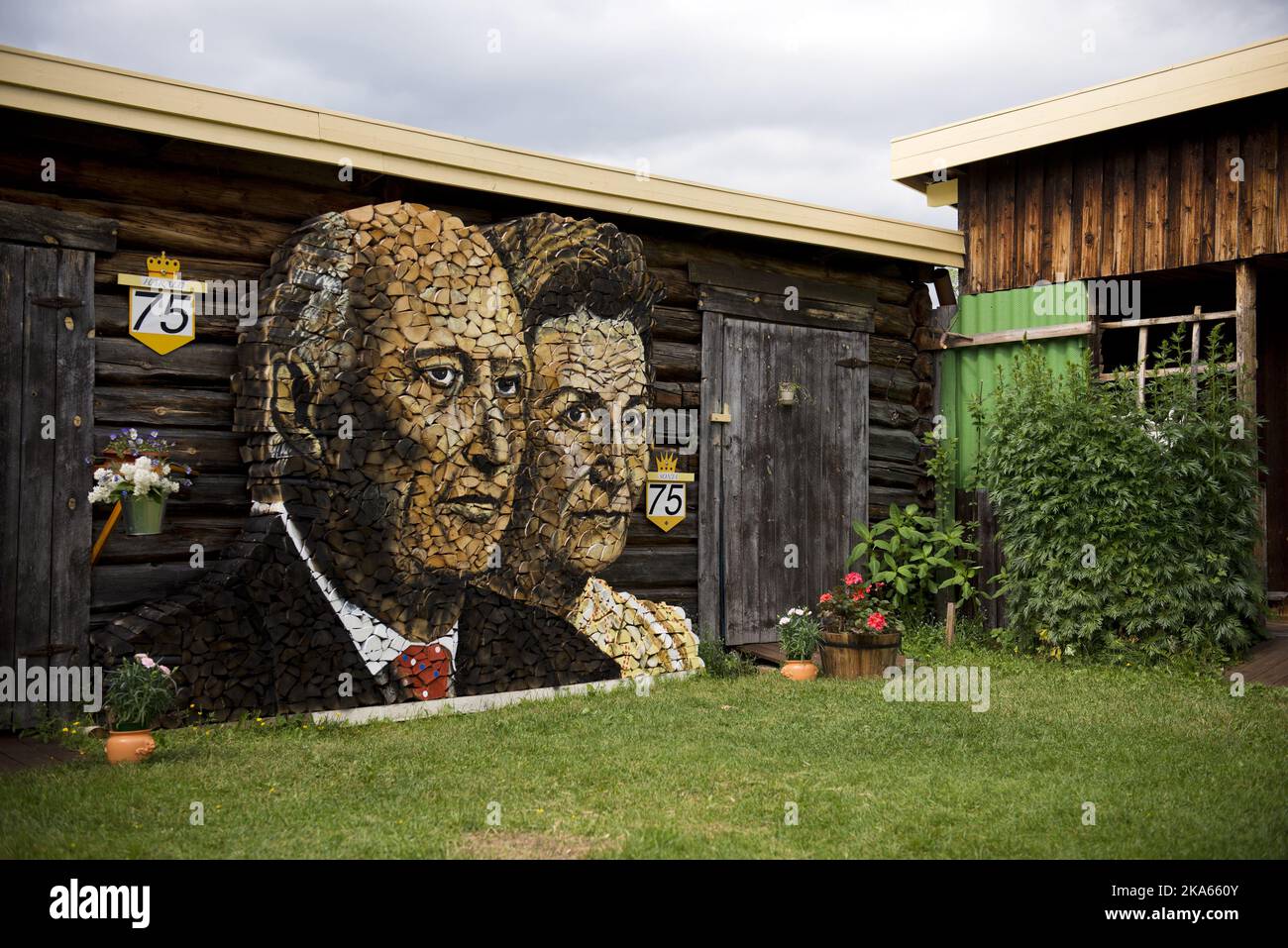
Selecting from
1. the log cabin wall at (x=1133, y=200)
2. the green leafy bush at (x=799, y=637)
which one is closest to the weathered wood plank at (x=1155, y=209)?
the log cabin wall at (x=1133, y=200)

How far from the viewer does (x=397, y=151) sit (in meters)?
7.68

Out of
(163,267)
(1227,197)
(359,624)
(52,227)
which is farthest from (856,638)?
(52,227)

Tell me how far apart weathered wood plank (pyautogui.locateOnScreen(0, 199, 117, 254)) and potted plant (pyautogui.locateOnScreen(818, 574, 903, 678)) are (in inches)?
232

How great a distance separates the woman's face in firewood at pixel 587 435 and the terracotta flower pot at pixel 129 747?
10.4 feet

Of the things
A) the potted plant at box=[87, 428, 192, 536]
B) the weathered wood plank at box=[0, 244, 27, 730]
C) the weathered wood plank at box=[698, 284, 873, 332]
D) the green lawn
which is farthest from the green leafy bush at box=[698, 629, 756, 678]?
the weathered wood plank at box=[0, 244, 27, 730]

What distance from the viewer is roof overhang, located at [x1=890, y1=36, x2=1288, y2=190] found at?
29.9 ft

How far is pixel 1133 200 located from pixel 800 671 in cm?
531

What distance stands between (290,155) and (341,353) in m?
1.31

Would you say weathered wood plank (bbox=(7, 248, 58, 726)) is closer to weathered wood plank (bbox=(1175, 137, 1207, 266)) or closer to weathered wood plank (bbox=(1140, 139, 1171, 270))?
weathered wood plank (bbox=(1140, 139, 1171, 270))

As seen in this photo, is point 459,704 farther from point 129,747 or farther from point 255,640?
point 129,747

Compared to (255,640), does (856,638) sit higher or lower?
lower

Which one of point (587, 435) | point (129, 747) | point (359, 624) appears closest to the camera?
point (129, 747)

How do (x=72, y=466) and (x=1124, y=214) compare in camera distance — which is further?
(x=1124, y=214)

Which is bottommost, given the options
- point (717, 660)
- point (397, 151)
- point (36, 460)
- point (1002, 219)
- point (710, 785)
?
point (710, 785)
